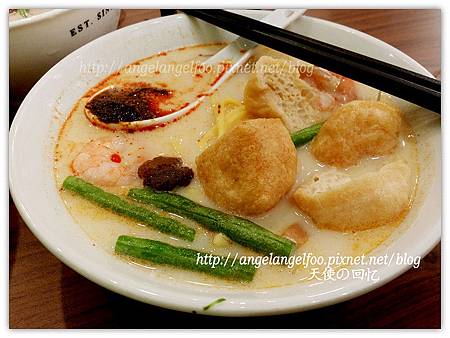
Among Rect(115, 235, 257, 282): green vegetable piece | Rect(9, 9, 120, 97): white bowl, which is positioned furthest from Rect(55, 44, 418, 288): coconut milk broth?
Rect(9, 9, 120, 97): white bowl

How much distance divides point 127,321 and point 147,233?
0.16 meters

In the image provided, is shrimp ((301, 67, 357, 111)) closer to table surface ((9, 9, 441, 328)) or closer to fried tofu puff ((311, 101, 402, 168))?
fried tofu puff ((311, 101, 402, 168))

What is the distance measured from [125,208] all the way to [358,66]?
559 millimetres

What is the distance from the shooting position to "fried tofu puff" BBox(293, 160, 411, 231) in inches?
36.2

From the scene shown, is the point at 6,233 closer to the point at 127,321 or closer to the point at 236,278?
the point at 127,321

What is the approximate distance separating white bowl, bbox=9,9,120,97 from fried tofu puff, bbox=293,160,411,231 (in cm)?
73

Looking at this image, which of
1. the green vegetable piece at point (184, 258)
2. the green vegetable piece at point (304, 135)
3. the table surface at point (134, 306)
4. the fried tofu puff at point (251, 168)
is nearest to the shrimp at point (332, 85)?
the green vegetable piece at point (304, 135)

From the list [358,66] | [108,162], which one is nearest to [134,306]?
[108,162]

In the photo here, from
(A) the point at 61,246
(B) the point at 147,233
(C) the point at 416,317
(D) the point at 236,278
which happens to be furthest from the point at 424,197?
(A) the point at 61,246

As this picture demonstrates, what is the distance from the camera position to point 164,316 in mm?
919

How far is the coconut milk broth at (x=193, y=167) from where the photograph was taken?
878 mm

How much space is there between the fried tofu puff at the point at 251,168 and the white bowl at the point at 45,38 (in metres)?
0.56

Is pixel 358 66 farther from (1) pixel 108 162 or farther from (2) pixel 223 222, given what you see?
(1) pixel 108 162

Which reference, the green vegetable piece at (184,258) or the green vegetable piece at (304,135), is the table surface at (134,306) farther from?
the green vegetable piece at (304,135)
